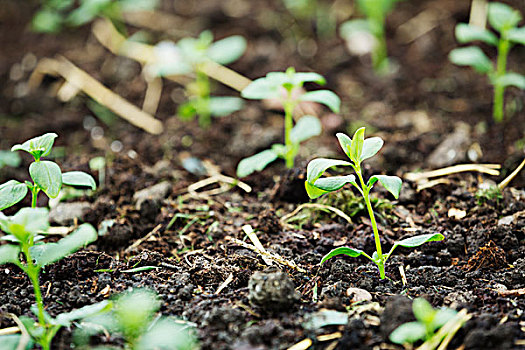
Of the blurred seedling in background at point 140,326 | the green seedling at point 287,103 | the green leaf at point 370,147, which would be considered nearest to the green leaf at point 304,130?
the green seedling at point 287,103

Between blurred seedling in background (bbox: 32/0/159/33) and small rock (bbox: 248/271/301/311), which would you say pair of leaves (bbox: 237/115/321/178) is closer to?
small rock (bbox: 248/271/301/311)

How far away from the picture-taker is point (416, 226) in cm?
222

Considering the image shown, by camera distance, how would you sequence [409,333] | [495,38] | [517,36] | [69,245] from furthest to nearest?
[495,38], [517,36], [69,245], [409,333]

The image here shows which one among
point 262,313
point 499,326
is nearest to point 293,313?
point 262,313

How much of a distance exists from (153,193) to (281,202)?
0.56 meters

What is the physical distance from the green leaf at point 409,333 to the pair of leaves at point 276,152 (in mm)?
1025

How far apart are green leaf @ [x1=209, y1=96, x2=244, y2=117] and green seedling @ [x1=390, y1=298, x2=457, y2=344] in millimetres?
1770

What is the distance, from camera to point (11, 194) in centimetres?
178

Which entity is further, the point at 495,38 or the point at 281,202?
the point at 495,38

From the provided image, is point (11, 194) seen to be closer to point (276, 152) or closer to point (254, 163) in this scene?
point (254, 163)

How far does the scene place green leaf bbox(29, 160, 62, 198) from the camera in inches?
70.7

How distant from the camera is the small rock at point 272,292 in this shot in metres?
1.68

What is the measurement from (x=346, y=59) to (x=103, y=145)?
5.27 feet

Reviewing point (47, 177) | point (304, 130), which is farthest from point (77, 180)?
point (304, 130)
